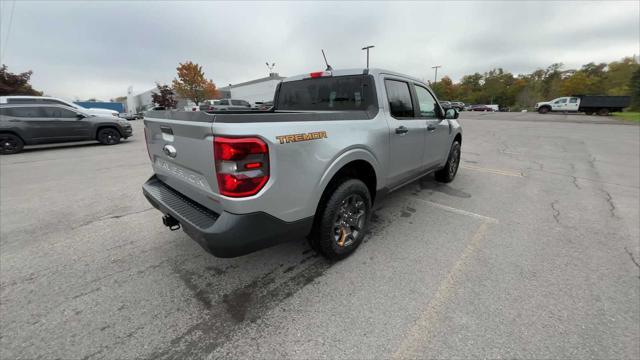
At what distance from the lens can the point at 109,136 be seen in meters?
10.4

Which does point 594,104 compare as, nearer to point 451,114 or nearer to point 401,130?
point 451,114

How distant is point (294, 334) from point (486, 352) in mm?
1261

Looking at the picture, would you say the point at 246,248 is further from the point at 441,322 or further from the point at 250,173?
the point at 441,322

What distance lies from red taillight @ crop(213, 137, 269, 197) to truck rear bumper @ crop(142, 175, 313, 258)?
192 millimetres

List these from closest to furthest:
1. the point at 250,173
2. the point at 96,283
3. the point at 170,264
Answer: the point at 250,173 < the point at 96,283 < the point at 170,264

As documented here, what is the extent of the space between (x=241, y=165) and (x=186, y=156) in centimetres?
64

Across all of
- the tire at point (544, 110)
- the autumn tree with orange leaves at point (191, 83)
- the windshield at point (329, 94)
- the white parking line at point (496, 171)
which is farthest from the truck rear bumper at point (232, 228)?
the autumn tree with orange leaves at point (191, 83)

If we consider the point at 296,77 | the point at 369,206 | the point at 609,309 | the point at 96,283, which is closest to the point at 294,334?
the point at 369,206

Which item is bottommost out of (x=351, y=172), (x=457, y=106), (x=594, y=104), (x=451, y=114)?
(x=351, y=172)

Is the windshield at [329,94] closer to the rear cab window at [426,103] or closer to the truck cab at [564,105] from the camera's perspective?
the rear cab window at [426,103]

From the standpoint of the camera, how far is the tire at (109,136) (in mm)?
10234

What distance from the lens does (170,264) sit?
105 inches

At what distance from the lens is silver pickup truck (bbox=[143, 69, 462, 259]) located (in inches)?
70.9

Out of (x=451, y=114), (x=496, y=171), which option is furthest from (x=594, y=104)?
(x=451, y=114)
